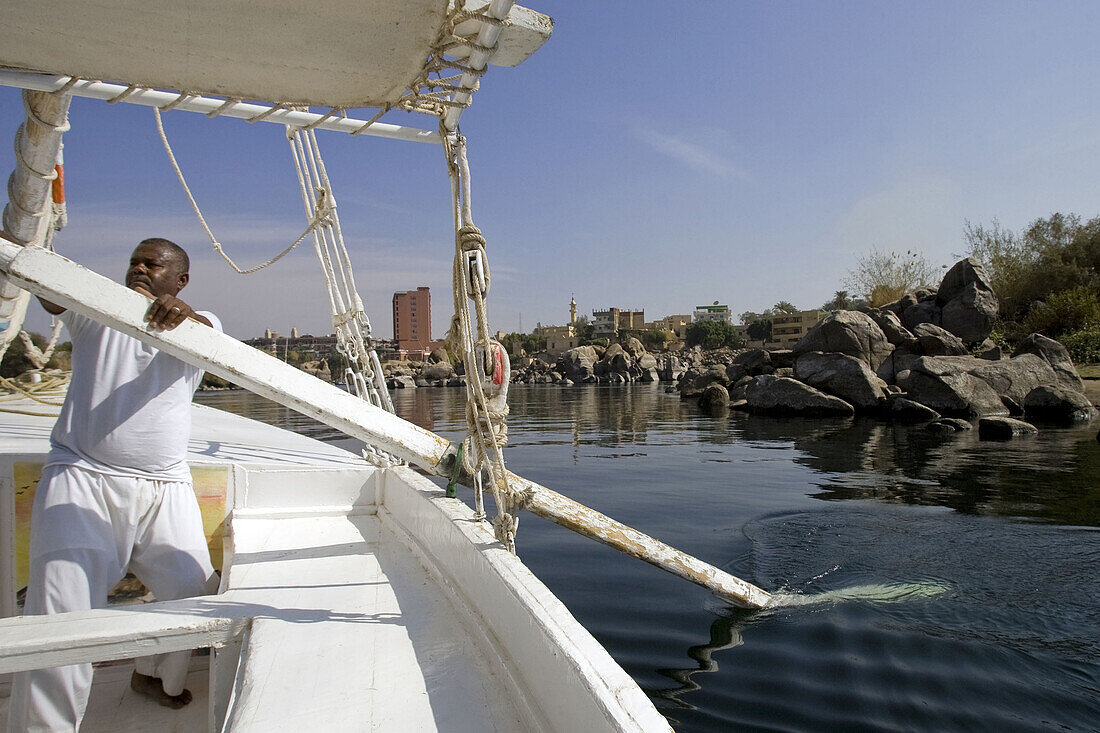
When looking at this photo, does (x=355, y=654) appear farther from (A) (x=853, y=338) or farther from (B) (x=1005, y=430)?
(A) (x=853, y=338)

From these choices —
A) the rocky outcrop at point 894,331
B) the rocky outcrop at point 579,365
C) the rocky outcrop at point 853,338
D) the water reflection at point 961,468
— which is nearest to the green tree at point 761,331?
the rocky outcrop at point 579,365

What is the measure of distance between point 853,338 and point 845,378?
88.4 inches

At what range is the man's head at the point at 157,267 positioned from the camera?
84.7 inches

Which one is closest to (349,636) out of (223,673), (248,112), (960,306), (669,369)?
(223,673)

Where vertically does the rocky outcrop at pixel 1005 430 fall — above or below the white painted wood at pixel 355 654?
below

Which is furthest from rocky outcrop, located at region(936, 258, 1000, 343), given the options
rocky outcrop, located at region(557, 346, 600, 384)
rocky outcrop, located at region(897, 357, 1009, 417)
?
rocky outcrop, located at region(557, 346, 600, 384)

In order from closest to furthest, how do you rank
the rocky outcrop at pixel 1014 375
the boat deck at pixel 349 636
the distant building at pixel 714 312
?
the boat deck at pixel 349 636 → the rocky outcrop at pixel 1014 375 → the distant building at pixel 714 312

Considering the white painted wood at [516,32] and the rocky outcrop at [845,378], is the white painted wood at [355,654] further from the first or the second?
the rocky outcrop at [845,378]

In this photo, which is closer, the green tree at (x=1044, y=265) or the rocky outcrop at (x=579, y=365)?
the green tree at (x=1044, y=265)

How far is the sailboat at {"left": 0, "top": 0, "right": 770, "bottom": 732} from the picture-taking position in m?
1.49

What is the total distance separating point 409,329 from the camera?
8700 centimetres

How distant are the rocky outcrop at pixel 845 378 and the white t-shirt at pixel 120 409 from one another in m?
19.7

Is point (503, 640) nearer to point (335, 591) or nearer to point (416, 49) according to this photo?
point (335, 591)

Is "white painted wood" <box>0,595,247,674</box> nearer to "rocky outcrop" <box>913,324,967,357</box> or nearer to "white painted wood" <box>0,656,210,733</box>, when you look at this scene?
"white painted wood" <box>0,656,210,733</box>
